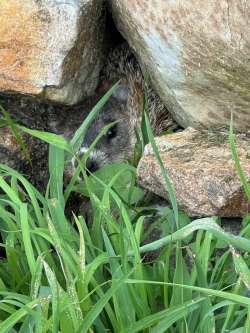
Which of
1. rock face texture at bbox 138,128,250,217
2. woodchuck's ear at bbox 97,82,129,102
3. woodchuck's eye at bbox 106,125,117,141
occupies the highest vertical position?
woodchuck's ear at bbox 97,82,129,102

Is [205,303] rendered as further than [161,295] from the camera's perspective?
No

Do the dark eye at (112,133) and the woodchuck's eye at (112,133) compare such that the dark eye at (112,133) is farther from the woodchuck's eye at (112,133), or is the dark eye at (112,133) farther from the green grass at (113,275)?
the green grass at (113,275)

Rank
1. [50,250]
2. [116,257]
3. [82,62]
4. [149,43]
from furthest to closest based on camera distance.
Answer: [82,62]
[149,43]
[50,250]
[116,257]

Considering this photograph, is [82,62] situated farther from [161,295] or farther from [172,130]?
[161,295]

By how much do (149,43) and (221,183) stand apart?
51 centimetres

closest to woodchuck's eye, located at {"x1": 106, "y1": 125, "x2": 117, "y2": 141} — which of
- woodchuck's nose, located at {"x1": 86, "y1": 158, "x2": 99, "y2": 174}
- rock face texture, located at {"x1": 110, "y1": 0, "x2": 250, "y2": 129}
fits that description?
woodchuck's nose, located at {"x1": 86, "y1": 158, "x2": 99, "y2": 174}

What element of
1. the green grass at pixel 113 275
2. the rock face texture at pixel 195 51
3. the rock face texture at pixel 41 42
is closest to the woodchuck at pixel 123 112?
the rock face texture at pixel 195 51

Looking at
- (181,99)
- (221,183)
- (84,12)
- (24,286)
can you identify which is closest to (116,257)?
(24,286)

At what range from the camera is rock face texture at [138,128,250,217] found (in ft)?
7.07

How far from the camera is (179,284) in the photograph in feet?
5.45

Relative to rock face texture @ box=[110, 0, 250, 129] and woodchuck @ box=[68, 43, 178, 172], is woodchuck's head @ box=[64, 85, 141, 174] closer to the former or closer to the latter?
woodchuck @ box=[68, 43, 178, 172]

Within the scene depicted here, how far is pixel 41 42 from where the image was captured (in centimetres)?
244

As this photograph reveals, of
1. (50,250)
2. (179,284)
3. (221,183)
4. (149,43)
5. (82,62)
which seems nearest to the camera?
(179,284)

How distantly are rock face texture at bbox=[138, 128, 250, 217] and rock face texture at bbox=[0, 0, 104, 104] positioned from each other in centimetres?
40
